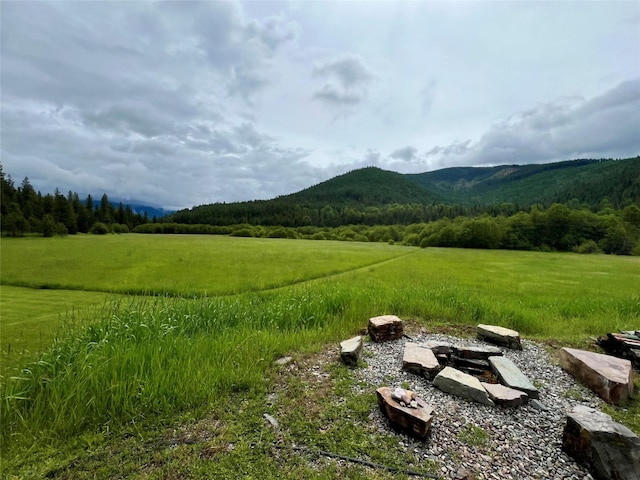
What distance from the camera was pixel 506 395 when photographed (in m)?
5.00

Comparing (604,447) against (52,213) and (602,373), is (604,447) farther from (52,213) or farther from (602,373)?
(52,213)

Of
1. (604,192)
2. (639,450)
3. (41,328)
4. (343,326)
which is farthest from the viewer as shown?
(604,192)

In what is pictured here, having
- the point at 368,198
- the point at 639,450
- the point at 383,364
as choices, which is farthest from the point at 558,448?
the point at 368,198

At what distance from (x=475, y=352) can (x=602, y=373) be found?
2137 mm

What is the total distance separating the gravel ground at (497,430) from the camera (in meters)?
3.73

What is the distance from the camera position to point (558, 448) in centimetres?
408

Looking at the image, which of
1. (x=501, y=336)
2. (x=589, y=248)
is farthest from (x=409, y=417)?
(x=589, y=248)

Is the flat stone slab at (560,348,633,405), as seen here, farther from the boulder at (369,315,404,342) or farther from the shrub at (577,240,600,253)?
the shrub at (577,240,600,253)

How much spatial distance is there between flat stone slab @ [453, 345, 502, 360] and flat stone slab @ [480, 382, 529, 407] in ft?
4.74

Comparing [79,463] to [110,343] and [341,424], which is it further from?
[341,424]

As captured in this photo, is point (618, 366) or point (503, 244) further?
point (503, 244)

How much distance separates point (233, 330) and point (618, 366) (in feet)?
28.0

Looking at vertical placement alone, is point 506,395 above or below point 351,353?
below

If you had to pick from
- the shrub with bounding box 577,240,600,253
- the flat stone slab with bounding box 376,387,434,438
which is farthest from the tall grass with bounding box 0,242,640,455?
the shrub with bounding box 577,240,600,253
